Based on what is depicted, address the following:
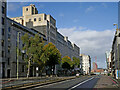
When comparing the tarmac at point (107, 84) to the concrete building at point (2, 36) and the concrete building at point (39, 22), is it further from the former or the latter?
the concrete building at point (39, 22)

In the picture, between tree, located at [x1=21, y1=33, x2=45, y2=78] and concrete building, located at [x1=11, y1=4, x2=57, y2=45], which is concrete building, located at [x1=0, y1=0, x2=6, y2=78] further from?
concrete building, located at [x1=11, y1=4, x2=57, y2=45]

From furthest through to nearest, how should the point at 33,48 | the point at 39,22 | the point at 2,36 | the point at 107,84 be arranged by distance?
1. the point at 39,22
2. the point at 33,48
3. the point at 2,36
4. the point at 107,84

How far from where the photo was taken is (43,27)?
100m

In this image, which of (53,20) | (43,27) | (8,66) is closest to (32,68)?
(8,66)

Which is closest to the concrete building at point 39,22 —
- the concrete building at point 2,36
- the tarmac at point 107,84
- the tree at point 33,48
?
the tree at point 33,48

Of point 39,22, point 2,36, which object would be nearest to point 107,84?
point 2,36

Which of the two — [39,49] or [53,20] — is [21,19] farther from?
[39,49]

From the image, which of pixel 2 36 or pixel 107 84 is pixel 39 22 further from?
pixel 107 84

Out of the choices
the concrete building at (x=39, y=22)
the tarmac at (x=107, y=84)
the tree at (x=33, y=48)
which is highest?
the concrete building at (x=39, y=22)

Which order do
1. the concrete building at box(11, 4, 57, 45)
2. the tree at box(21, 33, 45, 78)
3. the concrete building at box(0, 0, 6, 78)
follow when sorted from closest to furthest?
the concrete building at box(0, 0, 6, 78), the tree at box(21, 33, 45, 78), the concrete building at box(11, 4, 57, 45)

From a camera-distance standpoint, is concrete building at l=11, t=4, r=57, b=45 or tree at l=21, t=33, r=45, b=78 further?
concrete building at l=11, t=4, r=57, b=45

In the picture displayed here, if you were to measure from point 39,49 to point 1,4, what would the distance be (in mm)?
17724

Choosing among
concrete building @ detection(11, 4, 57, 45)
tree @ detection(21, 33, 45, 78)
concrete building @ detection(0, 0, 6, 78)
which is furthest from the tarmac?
concrete building @ detection(11, 4, 57, 45)

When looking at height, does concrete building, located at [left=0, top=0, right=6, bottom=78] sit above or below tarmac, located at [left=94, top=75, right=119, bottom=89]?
above
